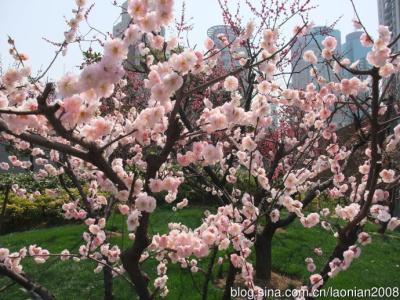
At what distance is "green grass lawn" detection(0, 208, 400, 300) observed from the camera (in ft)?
18.5

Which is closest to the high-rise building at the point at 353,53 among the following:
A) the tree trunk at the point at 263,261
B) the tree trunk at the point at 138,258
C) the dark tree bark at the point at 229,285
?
the tree trunk at the point at 138,258

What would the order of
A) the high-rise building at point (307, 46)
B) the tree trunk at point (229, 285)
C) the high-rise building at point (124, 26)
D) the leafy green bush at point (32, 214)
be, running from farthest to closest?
the leafy green bush at point (32, 214), the high-rise building at point (307, 46), the tree trunk at point (229, 285), the high-rise building at point (124, 26)

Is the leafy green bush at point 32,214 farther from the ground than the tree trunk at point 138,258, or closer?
farther from the ground

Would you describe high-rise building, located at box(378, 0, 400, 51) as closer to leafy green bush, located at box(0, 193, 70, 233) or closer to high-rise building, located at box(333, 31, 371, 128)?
high-rise building, located at box(333, 31, 371, 128)

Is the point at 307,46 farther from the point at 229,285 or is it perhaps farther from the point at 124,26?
the point at 229,285

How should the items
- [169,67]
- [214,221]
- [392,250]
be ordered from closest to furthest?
[169,67] → [214,221] → [392,250]

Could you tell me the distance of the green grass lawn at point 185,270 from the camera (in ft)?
18.5

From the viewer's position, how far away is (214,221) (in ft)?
12.8

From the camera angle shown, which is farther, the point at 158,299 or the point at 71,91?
the point at 158,299

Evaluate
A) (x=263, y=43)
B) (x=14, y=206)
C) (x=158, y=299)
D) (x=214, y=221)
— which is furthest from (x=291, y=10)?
(x=14, y=206)

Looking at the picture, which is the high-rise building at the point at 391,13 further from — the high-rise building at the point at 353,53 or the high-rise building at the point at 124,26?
the high-rise building at the point at 124,26

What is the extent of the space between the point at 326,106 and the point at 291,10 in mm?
2885

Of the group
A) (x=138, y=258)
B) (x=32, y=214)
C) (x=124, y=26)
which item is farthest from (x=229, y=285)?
(x=32, y=214)

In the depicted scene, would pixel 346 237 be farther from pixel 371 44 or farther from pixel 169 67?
pixel 169 67
